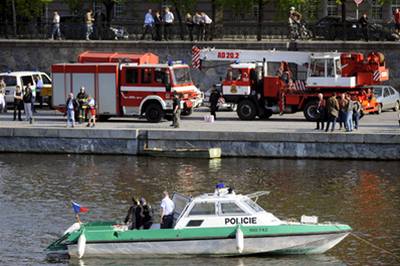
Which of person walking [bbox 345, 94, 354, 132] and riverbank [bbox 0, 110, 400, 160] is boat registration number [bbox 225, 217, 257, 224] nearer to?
riverbank [bbox 0, 110, 400, 160]

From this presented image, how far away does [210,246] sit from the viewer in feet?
105

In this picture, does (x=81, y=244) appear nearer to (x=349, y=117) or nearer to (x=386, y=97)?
(x=349, y=117)

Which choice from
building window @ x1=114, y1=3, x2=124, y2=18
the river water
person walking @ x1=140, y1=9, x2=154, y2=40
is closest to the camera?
the river water

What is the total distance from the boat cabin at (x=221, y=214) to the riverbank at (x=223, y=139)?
603 inches

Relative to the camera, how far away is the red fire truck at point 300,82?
53.0 m

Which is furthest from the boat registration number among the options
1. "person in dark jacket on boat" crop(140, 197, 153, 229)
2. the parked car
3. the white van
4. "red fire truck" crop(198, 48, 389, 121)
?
the white van

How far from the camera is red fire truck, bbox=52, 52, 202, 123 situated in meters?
52.8

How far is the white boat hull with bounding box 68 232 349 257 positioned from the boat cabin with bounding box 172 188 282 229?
420 mm

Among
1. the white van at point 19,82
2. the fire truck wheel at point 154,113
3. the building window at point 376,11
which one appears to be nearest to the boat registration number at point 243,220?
the fire truck wheel at point 154,113

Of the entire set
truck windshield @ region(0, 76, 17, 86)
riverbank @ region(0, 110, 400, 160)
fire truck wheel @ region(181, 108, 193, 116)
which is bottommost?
riverbank @ region(0, 110, 400, 160)

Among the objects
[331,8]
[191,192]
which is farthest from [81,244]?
[331,8]

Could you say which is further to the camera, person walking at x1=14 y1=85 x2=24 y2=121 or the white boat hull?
person walking at x1=14 y1=85 x2=24 y2=121

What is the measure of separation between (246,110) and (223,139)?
6.34 meters

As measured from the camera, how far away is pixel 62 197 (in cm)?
4047
